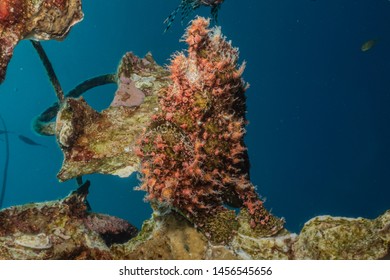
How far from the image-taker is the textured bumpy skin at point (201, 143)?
2.96 meters

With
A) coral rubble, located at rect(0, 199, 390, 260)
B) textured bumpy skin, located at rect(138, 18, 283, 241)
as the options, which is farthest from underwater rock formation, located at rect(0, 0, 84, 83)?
coral rubble, located at rect(0, 199, 390, 260)

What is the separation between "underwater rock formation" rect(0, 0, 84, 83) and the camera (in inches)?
124

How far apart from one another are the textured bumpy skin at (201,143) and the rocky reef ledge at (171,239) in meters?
0.17

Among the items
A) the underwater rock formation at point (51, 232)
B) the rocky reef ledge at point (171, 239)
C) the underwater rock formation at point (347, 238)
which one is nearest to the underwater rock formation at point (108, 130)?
the underwater rock formation at point (51, 232)

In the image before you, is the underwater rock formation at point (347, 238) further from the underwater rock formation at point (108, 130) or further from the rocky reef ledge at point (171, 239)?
the underwater rock formation at point (108, 130)

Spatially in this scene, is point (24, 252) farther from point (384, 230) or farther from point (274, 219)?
point (384, 230)

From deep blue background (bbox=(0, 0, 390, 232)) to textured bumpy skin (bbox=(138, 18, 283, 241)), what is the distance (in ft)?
128

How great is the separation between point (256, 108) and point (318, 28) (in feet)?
43.4

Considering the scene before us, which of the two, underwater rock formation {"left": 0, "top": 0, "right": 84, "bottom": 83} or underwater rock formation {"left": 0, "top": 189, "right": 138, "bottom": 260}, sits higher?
underwater rock formation {"left": 0, "top": 0, "right": 84, "bottom": 83}

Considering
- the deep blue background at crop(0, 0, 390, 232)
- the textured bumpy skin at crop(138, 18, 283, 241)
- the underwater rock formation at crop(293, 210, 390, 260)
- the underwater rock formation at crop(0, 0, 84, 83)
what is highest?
the deep blue background at crop(0, 0, 390, 232)

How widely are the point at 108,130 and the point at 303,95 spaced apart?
152 feet

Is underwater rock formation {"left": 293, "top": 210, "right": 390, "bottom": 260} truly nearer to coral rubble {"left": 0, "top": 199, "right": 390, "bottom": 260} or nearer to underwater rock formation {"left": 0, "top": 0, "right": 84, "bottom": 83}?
coral rubble {"left": 0, "top": 199, "right": 390, "bottom": 260}

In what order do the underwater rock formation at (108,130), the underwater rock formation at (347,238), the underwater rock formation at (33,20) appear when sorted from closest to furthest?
1. the underwater rock formation at (347,238)
2. the underwater rock formation at (33,20)
3. the underwater rock formation at (108,130)

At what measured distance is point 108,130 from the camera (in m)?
4.11
